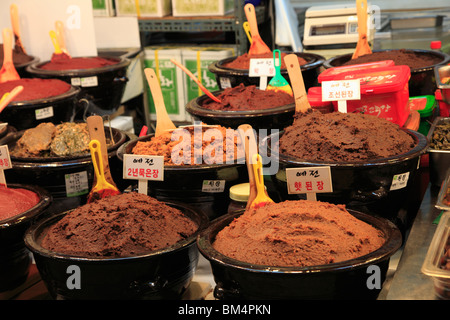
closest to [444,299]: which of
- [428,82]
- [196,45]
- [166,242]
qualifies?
[166,242]

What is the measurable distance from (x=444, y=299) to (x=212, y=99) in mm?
1425

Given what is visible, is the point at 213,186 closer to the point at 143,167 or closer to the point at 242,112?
the point at 143,167

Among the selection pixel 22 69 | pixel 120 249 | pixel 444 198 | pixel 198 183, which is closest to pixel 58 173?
pixel 198 183

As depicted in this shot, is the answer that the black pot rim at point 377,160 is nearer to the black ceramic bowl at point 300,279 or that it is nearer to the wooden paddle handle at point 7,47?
the black ceramic bowl at point 300,279

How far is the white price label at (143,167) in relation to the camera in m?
1.64

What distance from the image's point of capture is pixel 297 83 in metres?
1.91

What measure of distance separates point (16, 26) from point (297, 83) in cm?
235

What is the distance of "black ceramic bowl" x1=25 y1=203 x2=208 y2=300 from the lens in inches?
50.6

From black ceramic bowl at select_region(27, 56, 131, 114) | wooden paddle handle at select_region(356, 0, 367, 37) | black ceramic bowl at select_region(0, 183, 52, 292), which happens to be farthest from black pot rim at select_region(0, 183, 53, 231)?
wooden paddle handle at select_region(356, 0, 367, 37)

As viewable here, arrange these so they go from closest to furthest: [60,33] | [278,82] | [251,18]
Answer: [278,82] < [251,18] < [60,33]

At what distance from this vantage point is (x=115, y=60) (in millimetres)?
3414

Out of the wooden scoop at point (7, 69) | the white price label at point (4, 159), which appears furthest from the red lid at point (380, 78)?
the wooden scoop at point (7, 69)

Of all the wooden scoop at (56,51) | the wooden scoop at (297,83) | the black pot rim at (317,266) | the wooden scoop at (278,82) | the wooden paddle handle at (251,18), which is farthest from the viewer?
the wooden scoop at (56,51)
